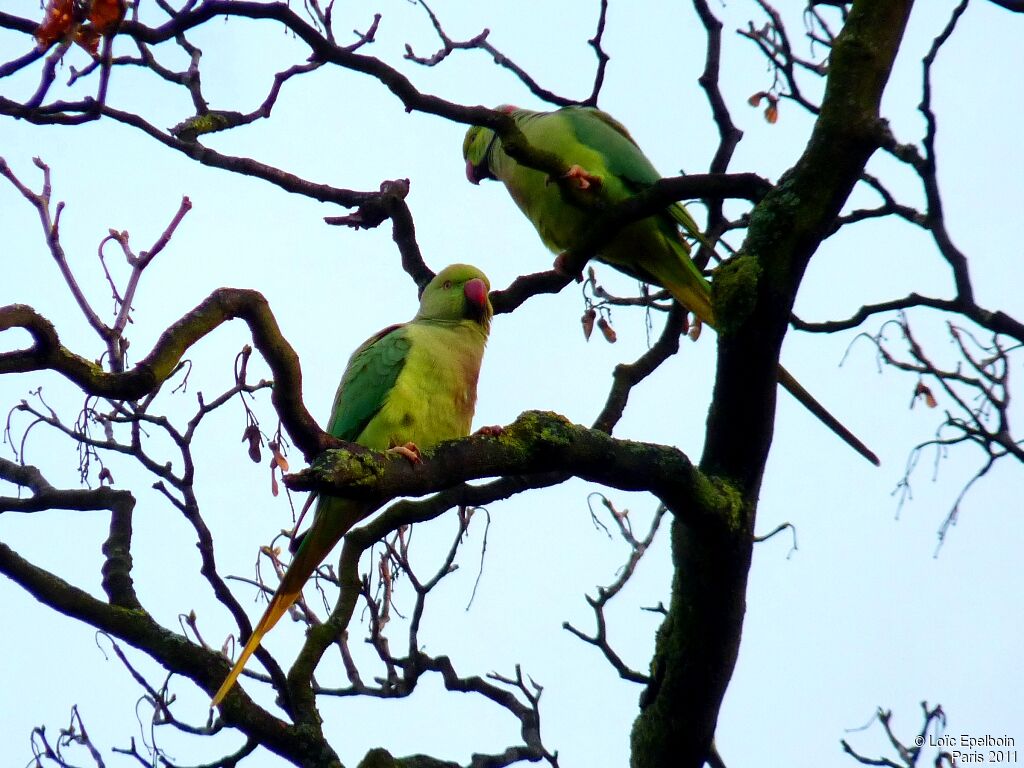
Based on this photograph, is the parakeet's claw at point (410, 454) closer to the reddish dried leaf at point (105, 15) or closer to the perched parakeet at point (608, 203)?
the reddish dried leaf at point (105, 15)

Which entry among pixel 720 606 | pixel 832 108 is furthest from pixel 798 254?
pixel 720 606

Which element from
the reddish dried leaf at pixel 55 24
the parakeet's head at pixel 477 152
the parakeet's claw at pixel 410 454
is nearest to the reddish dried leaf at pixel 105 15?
the reddish dried leaf at pixel 55 24

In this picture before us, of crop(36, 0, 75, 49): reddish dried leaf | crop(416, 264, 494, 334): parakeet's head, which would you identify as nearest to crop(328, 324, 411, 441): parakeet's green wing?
crop(416, 264, 494, 334): parakeet's head

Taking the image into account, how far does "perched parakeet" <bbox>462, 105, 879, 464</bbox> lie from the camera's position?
4.51 m

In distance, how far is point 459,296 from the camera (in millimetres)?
4824

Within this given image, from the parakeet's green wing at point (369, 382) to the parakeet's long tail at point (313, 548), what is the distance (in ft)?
1.44

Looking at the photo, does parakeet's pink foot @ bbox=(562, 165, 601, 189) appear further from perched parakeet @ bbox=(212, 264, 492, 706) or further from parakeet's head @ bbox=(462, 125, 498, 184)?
parakeet's head @ bbox=(462, 125, 498, 184)

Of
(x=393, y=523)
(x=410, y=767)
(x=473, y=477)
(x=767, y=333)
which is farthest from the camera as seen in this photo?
(x=393, y=523)

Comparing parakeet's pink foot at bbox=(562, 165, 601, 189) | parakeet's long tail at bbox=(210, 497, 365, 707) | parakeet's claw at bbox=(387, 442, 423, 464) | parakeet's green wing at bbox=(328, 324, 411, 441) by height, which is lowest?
parakeet's claw at bbox=(387, 442, 423, 464)

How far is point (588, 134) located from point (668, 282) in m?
0.85

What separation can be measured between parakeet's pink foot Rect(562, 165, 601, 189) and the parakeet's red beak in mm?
739

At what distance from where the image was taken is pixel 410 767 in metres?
3.16

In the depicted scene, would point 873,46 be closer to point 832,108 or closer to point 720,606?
point 832,108

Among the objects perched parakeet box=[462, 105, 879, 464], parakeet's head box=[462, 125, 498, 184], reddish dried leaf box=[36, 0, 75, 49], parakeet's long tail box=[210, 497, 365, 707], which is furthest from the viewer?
parakeet's head box=[462, 125, 498, 184]
